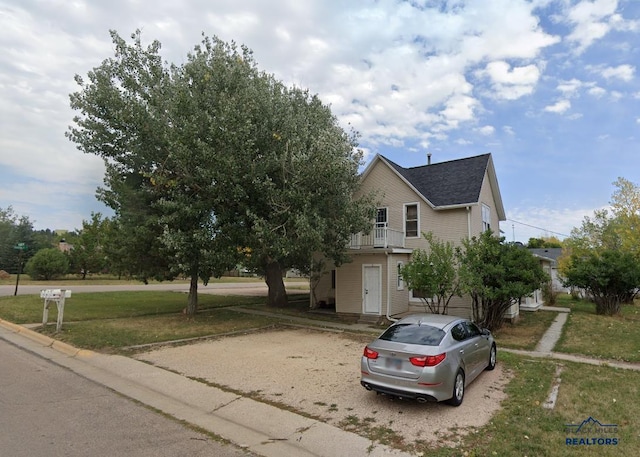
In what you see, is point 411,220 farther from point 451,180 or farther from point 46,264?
point 46,264

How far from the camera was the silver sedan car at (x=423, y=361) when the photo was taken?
5.88 meters

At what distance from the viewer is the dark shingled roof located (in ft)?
56.6

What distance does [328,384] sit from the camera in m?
7.55

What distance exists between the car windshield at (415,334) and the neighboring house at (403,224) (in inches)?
344

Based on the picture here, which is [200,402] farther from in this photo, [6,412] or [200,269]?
[200,269]

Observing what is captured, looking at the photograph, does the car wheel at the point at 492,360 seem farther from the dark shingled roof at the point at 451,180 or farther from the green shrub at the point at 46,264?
the green shrub at the point at 46,264

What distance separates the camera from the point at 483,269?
1298 centimetres

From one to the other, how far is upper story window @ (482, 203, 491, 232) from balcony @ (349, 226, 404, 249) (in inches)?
159

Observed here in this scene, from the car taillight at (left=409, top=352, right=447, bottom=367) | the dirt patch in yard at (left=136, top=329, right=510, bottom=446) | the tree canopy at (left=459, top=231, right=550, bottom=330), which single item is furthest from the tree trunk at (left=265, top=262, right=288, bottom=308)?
the car taillight at (left=409, top=352, right=447, bottom=367)

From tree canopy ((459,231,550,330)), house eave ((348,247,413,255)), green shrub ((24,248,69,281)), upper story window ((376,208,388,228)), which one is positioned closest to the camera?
tree canopy ((459,231,550,330))

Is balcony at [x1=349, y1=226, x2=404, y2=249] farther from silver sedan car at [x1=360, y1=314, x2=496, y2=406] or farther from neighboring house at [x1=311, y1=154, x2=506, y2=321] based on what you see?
silver sedan car at [x1=360, y1=314, x2=496, y2=406]

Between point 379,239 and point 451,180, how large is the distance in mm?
4843

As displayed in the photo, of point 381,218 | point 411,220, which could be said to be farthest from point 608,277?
point 381,218

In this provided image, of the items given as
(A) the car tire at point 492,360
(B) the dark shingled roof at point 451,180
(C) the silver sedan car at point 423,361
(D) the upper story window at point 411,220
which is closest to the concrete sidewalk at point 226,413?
(C) the silver sedan car at point 423,361
